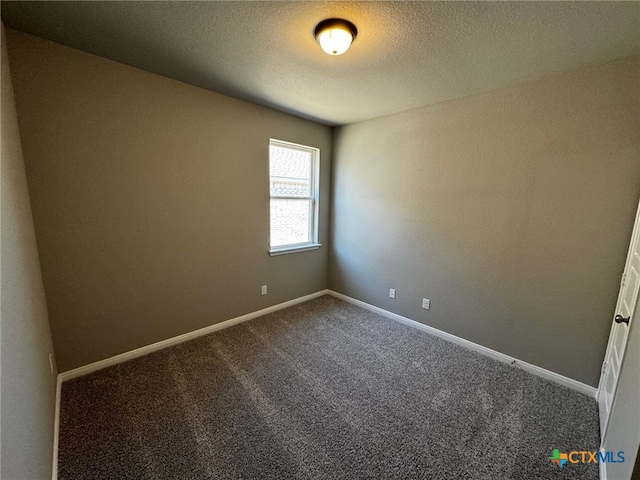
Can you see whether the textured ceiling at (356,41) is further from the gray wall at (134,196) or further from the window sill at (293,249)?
the window sill at (293,249)

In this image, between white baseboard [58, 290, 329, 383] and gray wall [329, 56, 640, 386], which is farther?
white baseboard [58, 290, 329, 383]

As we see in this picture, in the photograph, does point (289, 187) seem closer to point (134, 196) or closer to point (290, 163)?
point (290, 163)

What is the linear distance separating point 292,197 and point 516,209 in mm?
2316

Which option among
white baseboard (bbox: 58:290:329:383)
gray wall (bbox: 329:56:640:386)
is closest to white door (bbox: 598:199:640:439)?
gray wall (bbox: 329:56:640:386)

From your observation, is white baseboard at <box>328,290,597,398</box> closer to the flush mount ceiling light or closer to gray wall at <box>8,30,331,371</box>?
gray wall at <box>8,30,331,371</box>

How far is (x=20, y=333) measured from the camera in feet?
3.67

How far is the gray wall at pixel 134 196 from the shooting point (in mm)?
1800

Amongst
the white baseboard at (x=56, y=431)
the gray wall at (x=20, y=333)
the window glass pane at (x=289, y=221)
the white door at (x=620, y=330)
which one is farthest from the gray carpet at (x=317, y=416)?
the window glass pane at (x=289, y=221)

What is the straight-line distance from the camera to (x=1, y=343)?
2.81 feet

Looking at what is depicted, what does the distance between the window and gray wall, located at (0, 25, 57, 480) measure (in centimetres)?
196

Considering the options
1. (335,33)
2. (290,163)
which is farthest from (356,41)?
(290,163)

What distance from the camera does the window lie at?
3.17 meters

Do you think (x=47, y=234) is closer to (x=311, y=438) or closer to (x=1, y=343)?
(x=1, y=343)

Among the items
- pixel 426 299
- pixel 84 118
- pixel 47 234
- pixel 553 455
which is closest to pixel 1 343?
pixel 47 234
